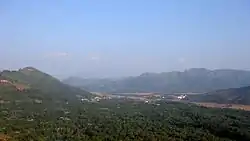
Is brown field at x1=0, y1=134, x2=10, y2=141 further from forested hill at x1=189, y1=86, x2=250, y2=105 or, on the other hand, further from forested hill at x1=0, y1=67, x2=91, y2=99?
forested hill at x1=189, y1=86, x2=250, y2=105

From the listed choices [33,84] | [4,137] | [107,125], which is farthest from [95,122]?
[33,84]

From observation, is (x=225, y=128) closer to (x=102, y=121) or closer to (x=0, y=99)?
(x=102, y=121)

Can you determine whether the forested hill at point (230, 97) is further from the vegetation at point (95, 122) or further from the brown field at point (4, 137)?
the brown field at point (4, 137)

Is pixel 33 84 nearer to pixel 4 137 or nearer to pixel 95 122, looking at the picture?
pixel 95 122

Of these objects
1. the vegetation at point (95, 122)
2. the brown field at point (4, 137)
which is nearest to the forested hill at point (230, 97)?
the vegetation at point (95, 122)

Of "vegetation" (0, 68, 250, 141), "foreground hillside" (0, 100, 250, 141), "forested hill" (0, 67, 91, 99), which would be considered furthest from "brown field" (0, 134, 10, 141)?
"forested hill" (0, 67, 91, 99)
